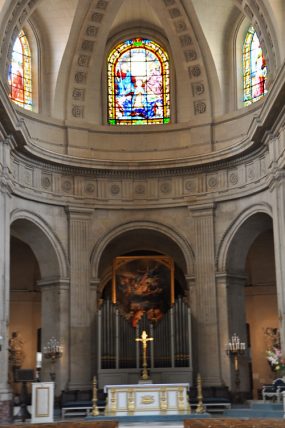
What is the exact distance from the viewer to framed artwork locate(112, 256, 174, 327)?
32562 mm

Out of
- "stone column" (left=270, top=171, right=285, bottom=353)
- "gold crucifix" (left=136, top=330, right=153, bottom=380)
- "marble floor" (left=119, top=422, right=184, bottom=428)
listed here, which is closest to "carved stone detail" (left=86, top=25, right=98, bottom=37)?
"stone column" (left=270, top=171, right=285, bottom=353)

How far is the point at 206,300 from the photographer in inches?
1199

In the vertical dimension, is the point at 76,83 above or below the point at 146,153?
above

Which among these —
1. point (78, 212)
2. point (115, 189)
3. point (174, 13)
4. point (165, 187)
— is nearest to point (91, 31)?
point (174, 13)

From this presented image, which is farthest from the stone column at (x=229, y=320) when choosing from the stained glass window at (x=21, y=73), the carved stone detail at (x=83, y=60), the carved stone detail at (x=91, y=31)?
the carved stone detail at (x=91, y=31)

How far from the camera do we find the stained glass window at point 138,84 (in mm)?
33562

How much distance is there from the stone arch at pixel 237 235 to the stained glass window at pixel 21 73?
29.5 ft

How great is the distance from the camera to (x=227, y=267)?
30.6 m

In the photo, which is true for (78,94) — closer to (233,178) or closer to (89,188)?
(89,188)

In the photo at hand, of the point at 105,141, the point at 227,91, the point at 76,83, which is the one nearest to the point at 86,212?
the point at 105,141

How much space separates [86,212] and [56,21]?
7.39 metres

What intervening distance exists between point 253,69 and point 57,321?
1212 cm

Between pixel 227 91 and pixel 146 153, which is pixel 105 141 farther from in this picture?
pixel 227 91

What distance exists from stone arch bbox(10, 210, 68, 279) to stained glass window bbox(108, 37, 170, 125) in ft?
19.2
